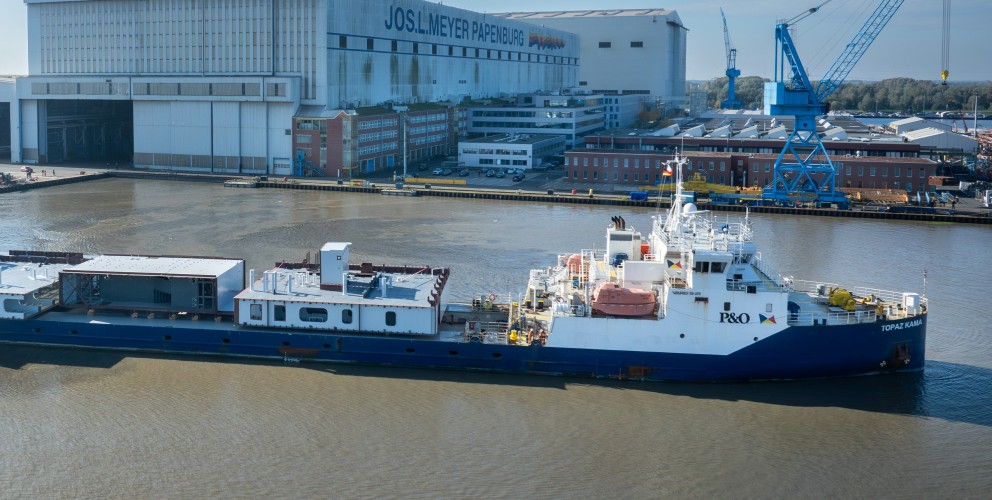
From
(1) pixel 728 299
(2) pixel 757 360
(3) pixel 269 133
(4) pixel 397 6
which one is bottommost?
(2) pixel 757 360

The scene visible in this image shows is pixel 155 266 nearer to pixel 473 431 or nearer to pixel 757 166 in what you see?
pixel 473 431

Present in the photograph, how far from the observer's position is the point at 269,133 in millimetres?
37531

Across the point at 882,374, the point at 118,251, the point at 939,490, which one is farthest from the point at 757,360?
the point at 118,251

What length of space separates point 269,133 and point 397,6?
8750mm

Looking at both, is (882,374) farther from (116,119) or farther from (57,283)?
(116,119)

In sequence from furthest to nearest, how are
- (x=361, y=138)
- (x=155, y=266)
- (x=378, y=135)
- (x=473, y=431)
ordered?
(x=378, y=135), (x=361, y=138), (x=155, y=266), (x=473, y=431)

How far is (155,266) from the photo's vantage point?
A: 1521cm

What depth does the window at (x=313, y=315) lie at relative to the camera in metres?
13.9

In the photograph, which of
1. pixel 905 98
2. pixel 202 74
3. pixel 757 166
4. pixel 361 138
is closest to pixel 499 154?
pixel 361 138

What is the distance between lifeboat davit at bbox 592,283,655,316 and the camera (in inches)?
511

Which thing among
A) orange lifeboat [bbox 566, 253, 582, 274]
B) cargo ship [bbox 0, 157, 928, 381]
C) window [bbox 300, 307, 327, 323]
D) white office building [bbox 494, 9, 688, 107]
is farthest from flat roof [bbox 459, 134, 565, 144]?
window [bbox 300, 307, 327, 323]

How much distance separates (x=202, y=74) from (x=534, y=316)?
93.7ft

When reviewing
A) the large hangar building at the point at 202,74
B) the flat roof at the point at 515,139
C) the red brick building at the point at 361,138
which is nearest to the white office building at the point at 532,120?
the flat roof at the point at 515,139

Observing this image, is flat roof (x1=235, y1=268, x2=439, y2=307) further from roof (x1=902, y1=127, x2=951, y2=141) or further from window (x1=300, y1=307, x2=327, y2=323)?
roof (x1=902, y1=127, x2=951, y2=141)
